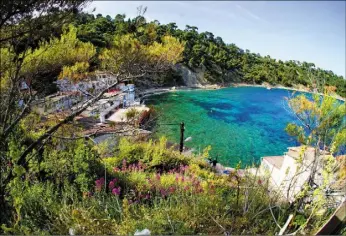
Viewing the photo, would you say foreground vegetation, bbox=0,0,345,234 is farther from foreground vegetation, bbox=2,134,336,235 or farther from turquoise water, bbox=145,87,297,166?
turquoise water, bbox=145,87,297,166

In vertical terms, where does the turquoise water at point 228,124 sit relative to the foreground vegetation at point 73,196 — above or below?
below

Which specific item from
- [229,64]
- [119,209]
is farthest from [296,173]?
[229,64]

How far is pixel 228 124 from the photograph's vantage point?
24.8 meters

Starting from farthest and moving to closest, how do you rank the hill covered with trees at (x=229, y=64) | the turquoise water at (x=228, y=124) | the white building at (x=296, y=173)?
the hill covered with trees at (x=229, y=64) → the turquoise water at (x=228, y=124) → the white building at (x=296, y=173)

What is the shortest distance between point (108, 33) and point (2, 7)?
94.5ft

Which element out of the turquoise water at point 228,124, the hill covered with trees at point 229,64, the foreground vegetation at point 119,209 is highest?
the hill covered with trees at point 229,64

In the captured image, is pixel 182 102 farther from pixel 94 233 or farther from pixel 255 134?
pixel 94 233

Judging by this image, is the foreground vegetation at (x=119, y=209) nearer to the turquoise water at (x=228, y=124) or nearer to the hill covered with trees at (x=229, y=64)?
the turquoise water at (x=228, y=124)

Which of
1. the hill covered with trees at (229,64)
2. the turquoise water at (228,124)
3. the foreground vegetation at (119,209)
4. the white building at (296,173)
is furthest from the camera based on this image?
the hill covered with trees at (229,64)

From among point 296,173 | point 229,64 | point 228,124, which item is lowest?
point 228,124

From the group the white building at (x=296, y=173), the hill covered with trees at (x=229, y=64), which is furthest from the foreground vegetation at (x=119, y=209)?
the hill covered with trees at (x=229, y=64)

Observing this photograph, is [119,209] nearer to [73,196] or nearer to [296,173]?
[73,196]

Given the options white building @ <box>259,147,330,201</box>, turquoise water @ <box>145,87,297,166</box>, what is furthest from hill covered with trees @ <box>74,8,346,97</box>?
white building @ <box>259,147,330,201</box>

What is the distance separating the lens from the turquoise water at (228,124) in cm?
1667
